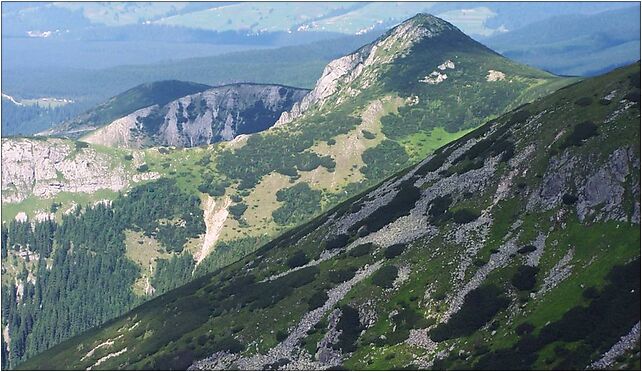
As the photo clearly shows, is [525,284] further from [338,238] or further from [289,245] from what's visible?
[289,245]

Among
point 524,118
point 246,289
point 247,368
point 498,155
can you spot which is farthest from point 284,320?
point 524,118

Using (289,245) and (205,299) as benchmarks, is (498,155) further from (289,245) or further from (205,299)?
(205,299)

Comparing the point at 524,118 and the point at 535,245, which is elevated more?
the point at 524,118

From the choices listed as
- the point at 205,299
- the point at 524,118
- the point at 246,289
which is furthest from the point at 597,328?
the point at 205,299

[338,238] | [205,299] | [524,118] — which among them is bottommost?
[205,299]

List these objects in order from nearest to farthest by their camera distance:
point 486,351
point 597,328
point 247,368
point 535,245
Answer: point 597,328 → point 486,351 → point 535,245 → point 247,368

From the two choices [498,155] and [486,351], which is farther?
[498,155]

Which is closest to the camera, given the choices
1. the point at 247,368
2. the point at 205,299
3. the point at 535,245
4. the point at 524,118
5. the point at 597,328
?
the point at 597,328
